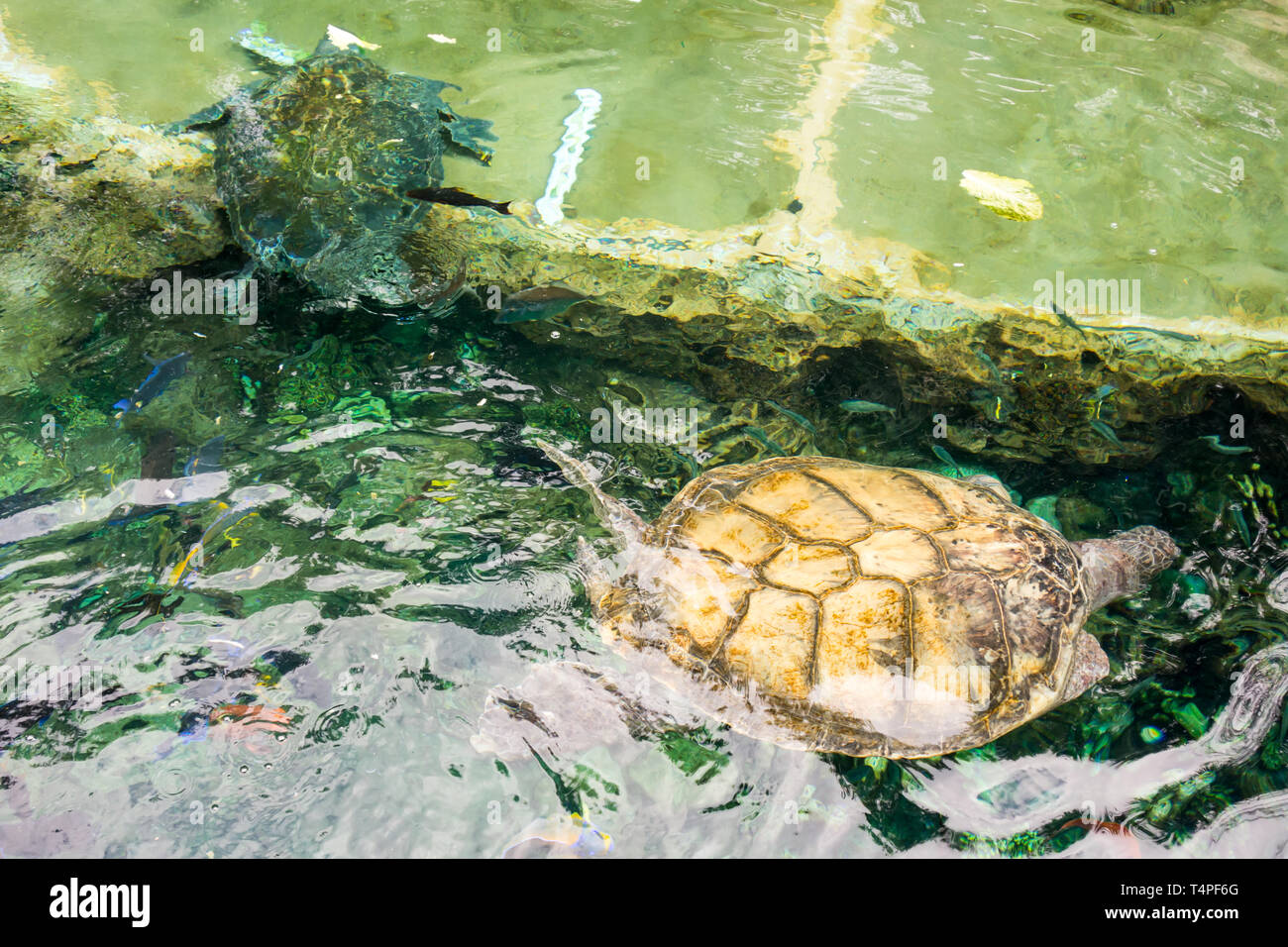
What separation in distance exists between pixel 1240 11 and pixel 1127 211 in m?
2.82

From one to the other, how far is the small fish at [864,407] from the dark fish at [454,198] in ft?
7.38

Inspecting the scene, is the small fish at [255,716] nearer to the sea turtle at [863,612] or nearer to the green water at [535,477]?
the green water at [535,477]

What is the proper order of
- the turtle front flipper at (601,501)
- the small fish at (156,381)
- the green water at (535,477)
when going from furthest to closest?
the small fish at (156,381)
the turtle front flipper at (601,501)
the green water at (535,477)

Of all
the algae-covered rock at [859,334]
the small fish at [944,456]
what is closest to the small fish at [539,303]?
the algae-covered rock at [859,334]

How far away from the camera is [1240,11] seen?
595 centimetres

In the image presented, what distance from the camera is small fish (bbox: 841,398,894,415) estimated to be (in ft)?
13.9

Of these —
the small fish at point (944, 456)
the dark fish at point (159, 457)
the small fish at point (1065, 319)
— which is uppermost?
the small fish at point (1065, 319)

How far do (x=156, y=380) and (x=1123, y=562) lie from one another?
15.4ft

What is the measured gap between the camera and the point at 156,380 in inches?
158

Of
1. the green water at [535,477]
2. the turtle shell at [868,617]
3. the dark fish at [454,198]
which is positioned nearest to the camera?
the green water at [535,477]

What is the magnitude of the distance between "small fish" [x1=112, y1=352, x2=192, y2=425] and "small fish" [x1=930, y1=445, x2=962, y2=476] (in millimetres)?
3901

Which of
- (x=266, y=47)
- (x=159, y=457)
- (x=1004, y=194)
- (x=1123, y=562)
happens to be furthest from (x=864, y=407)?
(x=266, y=47)

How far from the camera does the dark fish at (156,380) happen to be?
12.8 ft
